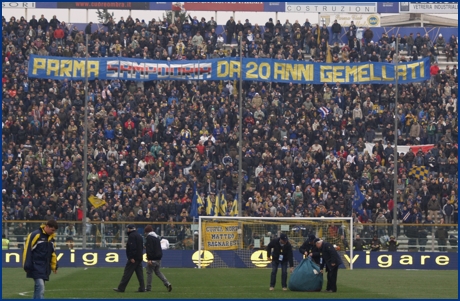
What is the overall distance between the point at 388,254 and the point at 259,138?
10.3 m

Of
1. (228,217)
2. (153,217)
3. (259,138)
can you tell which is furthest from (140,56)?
(228,217)

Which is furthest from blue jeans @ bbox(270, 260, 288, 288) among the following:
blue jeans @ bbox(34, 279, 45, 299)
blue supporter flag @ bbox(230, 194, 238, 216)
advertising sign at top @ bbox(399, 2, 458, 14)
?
advertising sign at top @ bbox(399, 2, 458, 14)

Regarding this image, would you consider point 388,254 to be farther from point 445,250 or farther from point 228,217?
point 228,217

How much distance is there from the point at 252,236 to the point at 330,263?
14561 mm

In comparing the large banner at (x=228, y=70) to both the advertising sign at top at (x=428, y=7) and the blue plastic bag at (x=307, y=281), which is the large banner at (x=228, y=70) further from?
the blue plastic bag at (x=307, y=281)

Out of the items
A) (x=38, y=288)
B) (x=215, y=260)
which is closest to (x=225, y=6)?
(x=215, y=260)

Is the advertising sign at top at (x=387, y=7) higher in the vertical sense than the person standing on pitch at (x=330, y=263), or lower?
higher

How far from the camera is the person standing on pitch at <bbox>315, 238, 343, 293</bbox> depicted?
88.8ft

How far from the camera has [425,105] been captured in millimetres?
54062

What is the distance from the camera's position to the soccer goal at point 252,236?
41.1 metres

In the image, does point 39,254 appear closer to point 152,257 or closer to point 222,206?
point 152,257

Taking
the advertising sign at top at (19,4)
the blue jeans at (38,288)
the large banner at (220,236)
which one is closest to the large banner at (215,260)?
the large banner at (220,236)

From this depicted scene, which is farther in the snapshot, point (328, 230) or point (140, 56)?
point (140, 56)

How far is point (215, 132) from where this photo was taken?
5094 cm
